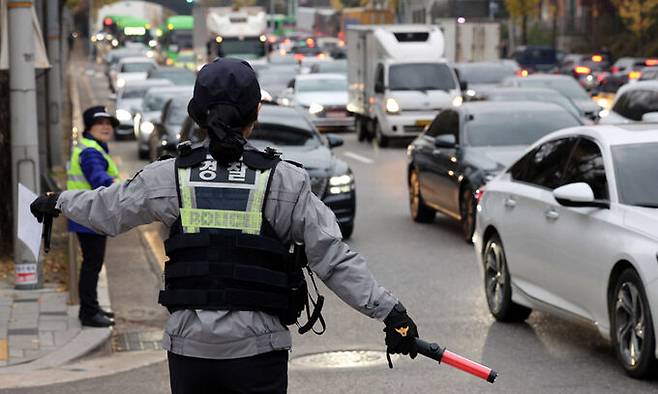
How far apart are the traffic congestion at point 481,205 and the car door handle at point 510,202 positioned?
0.11 feet

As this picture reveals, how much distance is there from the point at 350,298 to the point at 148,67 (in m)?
49.7

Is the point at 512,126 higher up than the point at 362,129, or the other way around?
the point at 512,126

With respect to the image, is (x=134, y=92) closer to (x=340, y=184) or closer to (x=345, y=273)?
(x=340, y=184)

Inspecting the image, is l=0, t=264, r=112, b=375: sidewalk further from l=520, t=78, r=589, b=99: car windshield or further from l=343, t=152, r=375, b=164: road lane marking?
l=520, t=78, r=589, b=99: car windshield

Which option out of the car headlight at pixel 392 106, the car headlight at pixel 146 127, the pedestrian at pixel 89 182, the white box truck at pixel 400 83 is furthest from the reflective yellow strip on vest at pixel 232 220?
the car headlight at pixel 392 106

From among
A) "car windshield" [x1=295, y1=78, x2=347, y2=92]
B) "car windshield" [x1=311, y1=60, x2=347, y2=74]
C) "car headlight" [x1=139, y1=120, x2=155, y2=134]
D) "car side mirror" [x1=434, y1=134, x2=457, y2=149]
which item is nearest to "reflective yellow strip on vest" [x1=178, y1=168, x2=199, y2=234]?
"car side mirror" [x1=434, y1=134, x2=457, y2=149]

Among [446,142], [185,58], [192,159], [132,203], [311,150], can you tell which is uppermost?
[192,159]

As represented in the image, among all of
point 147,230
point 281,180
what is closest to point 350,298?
point 281,180

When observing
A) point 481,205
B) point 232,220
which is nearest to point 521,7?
point 481,205

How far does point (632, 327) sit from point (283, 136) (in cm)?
875

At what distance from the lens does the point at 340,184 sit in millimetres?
16078

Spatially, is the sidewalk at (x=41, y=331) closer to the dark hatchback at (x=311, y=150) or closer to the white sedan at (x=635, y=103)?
the dark hatchback at (x=311, y=150)

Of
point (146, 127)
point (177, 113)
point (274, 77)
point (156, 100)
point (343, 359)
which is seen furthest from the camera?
point (274, 77)

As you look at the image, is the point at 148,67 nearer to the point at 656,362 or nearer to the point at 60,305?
the point at 60,305
